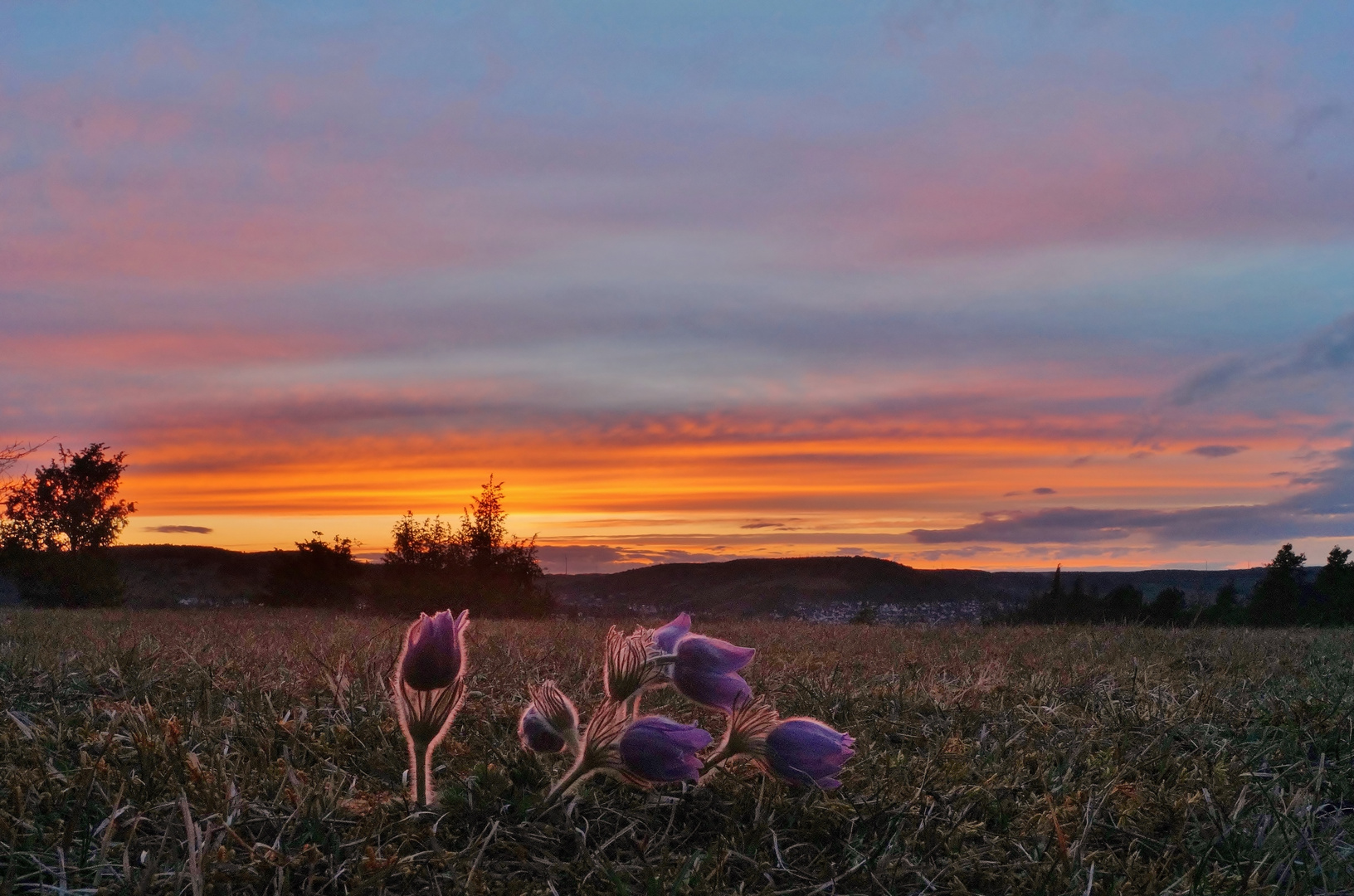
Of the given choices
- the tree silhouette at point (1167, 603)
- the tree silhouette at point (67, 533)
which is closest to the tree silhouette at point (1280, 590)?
the tree silhouette at point (1167, 603)

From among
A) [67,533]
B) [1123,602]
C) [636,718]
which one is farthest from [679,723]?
[67,533]

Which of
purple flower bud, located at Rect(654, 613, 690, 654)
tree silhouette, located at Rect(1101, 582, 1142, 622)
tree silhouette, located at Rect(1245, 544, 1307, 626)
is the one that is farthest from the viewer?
tree silhouette, located at Rect(1245, 544, 1307, 626)

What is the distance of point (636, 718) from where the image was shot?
83.2 inches

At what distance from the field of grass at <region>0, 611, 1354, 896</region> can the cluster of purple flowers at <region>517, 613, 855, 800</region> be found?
15 cm

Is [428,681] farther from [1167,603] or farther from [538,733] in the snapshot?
[1167,603]

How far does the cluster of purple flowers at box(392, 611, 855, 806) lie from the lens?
1.96 m

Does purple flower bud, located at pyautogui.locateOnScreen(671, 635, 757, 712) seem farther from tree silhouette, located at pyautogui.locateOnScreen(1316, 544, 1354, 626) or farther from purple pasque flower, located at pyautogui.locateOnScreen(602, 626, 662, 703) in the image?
tree silhouette, located at pyautogui.locateOnScreen(1316, 544, 1354, 626)

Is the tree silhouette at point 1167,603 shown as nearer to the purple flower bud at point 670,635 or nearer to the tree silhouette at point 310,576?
Result: the purple flower bud at point 670,635

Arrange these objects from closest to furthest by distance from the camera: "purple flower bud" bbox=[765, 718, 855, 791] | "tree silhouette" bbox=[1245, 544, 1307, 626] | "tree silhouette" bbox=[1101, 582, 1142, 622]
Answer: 1. "purple flower bud" bbox=[765, 718, 855, 791]
2. "tree silhouette" bbox=[1101, 582, 1142, 622]
3. "tree silhouette" bbox=[1245, 544, 1307, 626]

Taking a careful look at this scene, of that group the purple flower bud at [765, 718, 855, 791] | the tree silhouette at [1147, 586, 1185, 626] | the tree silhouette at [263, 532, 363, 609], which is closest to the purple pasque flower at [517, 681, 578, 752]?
the purple flower bud at [765, 718, 855, 791]

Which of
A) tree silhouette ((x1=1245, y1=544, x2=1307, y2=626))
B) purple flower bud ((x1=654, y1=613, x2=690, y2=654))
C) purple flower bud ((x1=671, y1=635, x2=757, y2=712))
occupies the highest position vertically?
purple flower bud ((x1=654, y1=613, x2=690, y2=654))

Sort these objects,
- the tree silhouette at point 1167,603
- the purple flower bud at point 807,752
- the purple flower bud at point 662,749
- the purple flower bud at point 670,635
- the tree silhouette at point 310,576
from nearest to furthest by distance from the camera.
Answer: the purple flower bud at point 662,749
the purple flower bud at point 807,752
the purple flower bud at point 670,635
the tree silhouette at point 1167,603
the tree silhouette at point 310,576

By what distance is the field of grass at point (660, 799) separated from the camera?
6.38 feet

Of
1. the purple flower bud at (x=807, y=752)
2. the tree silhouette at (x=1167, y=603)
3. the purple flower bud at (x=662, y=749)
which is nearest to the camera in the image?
the purple flower bud at (x=662, y=749)
